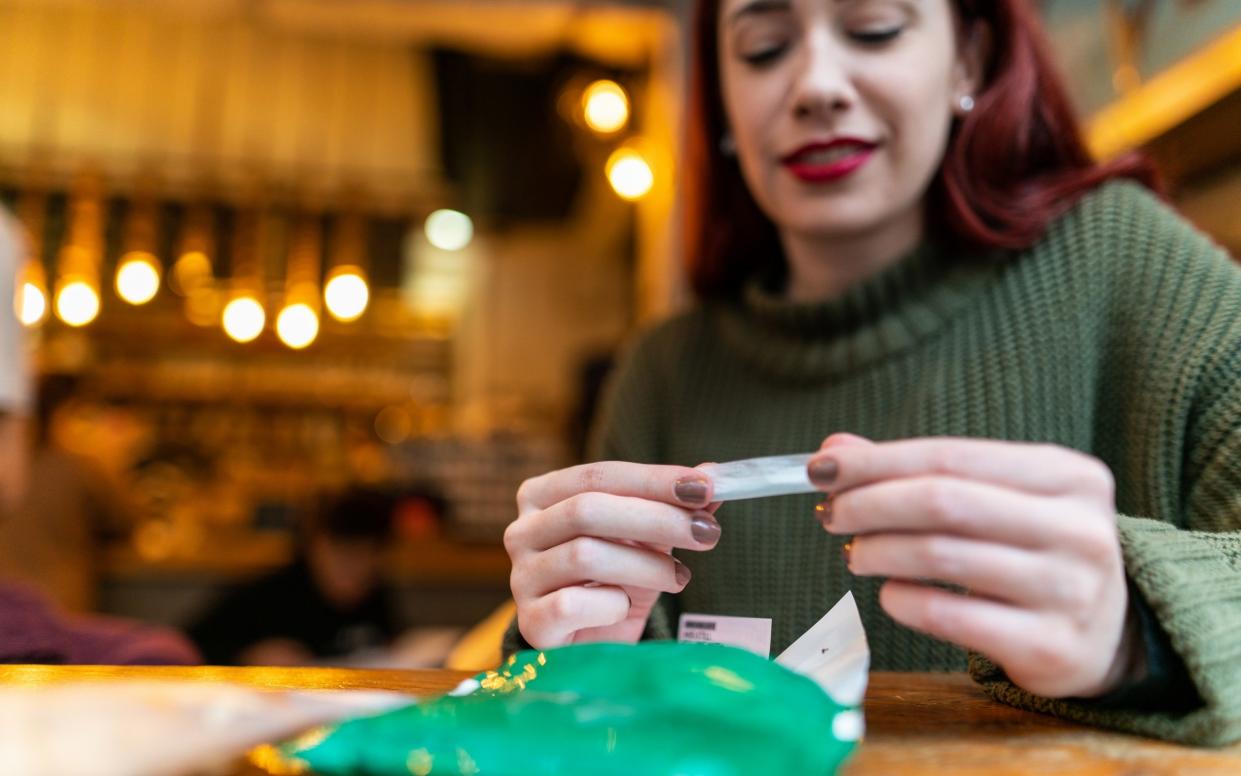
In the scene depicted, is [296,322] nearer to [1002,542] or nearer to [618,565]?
[618,565]

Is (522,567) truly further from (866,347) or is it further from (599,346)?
(599,346)

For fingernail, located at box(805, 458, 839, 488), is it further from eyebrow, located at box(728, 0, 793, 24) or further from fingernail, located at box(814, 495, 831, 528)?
eyebrow, located at box(728, 0, 793, 24)

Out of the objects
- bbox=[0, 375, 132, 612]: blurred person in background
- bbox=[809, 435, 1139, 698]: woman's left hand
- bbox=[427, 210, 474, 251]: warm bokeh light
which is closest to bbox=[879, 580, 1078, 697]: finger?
bbox=[809, 435, 1139, 698]: woman's left hand

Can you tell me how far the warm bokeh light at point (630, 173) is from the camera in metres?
3.89

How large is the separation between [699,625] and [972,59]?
2.47 feet

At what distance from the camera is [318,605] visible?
278cm

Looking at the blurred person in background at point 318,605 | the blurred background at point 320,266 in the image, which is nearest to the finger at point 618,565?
the blurred background at point 320,266

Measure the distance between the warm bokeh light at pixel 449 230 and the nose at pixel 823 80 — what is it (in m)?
5.38

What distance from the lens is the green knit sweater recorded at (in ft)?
2.68

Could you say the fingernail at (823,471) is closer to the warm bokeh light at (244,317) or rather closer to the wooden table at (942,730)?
the wooden table at (942,730)

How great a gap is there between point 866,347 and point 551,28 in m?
2.24

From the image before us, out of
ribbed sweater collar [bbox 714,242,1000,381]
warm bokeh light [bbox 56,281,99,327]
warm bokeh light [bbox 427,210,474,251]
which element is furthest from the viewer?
warm bokeh light [bbox 427,210,474,251]

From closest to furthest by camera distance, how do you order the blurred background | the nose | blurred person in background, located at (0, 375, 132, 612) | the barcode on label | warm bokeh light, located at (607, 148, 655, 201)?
the barcode on label
the nose
blurred person in background, located at (0, 375, 132, 612)
the blurred background
warm bokeh light, located at (607, 148, 655, 201)

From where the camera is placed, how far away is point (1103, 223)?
1.01 metres
